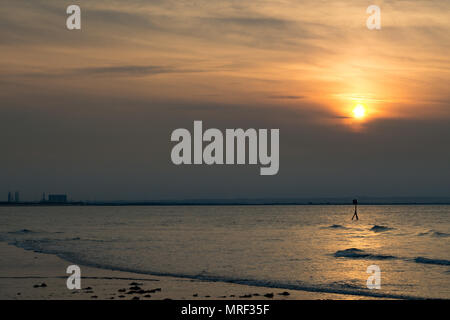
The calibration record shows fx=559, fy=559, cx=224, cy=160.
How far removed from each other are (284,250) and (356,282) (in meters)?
19.2

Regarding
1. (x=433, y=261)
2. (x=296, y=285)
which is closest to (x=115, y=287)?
(x=296, y=285)

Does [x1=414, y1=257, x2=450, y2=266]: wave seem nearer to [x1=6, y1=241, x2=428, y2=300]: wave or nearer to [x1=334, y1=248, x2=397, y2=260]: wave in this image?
[x1=334, y1=248, x2=397, y2=260]: wave

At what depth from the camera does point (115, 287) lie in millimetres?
25812

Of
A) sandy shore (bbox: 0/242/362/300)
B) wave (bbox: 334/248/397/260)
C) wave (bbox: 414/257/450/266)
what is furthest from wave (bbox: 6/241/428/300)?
wave (bbox: 334/248/397/260)

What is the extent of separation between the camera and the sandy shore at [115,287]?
76.5 ft

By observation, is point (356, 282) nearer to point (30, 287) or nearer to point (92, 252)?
point (30, 287)

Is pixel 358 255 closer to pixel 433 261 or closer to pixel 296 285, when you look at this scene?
pixel 433 261

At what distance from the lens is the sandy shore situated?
76.5 feet

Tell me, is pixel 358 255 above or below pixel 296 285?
below
